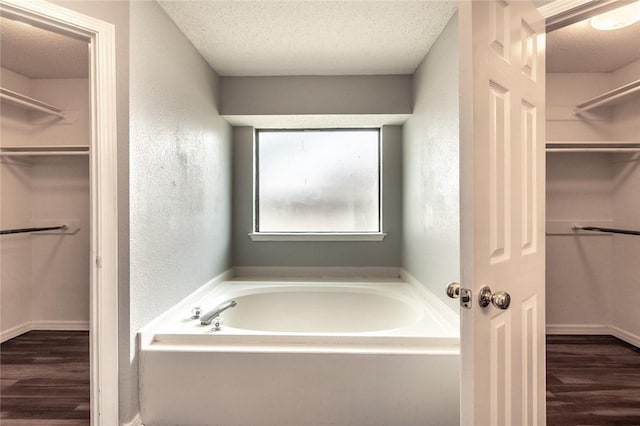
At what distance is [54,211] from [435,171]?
3304 millimetres

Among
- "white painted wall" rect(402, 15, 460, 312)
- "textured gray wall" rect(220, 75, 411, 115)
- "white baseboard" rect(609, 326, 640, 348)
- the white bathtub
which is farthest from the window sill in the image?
"white baseboard" rect(609, 326, 640, 348)

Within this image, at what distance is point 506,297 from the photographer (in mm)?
870

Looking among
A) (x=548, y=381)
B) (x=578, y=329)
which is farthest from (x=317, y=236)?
(x=578, y=329)

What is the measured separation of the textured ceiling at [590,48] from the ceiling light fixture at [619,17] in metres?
0.18

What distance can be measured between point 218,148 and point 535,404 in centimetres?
259

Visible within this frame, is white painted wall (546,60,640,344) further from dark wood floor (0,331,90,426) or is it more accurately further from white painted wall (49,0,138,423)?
dark wood floor (0,331,90,426)

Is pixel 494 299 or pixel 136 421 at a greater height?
pixel 494 299

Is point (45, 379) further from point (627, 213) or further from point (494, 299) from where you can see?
point (627, 213)

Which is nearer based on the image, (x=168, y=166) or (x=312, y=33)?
(x=168, y=166)

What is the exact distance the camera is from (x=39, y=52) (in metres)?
2.40

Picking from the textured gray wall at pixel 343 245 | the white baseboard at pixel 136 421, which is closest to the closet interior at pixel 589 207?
the textured gray wall at pixel 343 245

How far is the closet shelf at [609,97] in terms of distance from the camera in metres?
2.20

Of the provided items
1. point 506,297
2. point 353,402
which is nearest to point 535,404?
→ point 506,297

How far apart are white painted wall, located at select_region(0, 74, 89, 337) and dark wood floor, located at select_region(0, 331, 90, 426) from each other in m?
0.22
